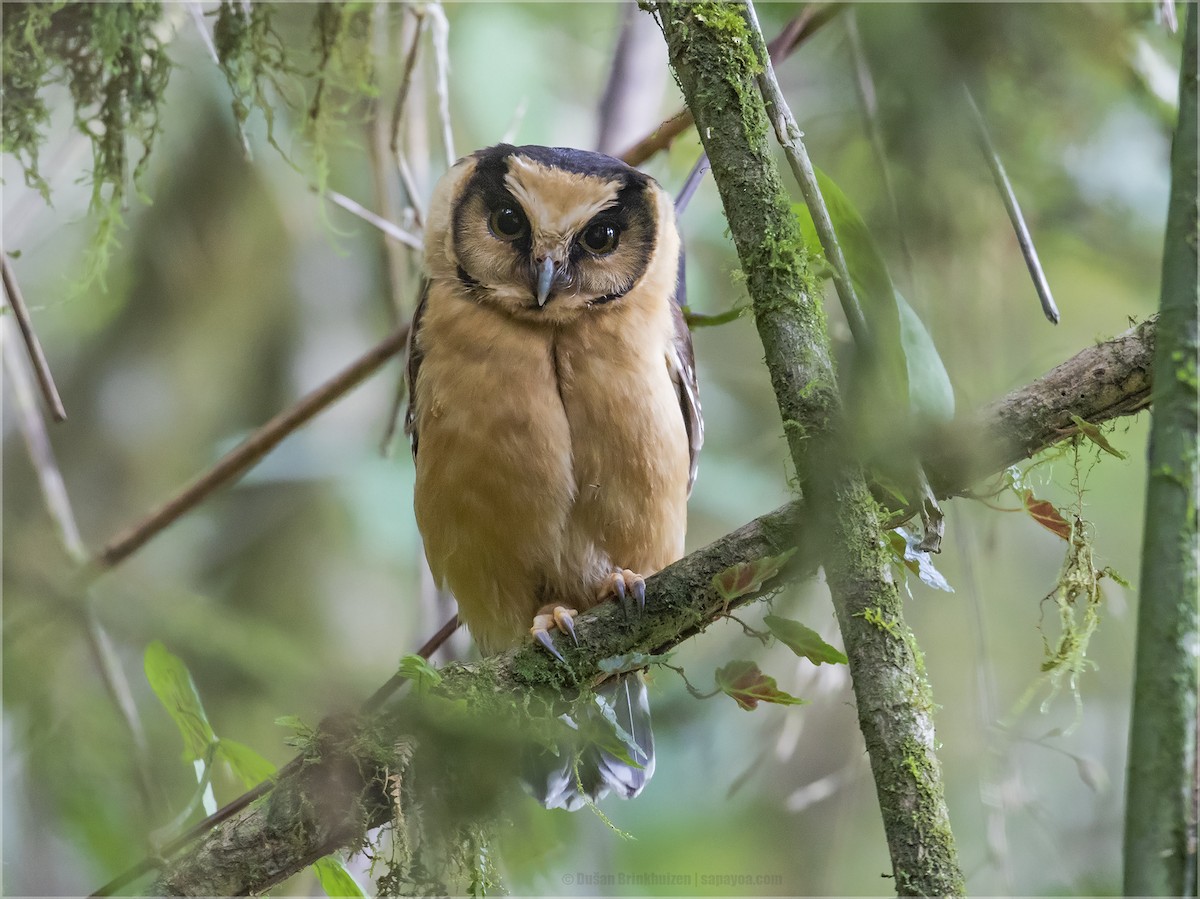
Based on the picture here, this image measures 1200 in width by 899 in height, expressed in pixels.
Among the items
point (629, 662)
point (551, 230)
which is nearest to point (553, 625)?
point (629, 662)

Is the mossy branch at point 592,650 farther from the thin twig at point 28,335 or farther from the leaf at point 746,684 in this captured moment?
the thin twig at point 28,335

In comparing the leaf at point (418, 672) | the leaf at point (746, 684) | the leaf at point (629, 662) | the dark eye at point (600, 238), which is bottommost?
the leaf at point (418, 672)

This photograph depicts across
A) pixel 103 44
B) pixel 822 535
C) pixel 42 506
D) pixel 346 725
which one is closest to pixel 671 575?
pixel 822 535

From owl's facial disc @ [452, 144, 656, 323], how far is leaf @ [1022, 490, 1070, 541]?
1.09m

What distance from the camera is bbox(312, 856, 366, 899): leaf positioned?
1.77 metres

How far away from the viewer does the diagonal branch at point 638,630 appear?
149 cm

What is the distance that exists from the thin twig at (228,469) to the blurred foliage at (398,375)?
21 centimetres

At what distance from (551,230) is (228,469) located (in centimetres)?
97

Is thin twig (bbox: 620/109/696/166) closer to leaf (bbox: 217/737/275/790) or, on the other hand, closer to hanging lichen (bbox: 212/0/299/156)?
hanging lichen (bbox: 212/0/299/156)

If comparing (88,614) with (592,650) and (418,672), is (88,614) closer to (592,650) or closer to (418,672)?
(418,672)

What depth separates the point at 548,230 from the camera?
2277 mm

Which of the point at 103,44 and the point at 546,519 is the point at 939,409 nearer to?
the point at 546,519

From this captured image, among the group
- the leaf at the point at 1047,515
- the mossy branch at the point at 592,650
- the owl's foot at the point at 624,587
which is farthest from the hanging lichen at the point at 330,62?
the leaf at the point at 1047,515

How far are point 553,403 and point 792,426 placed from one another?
3.22 feet
